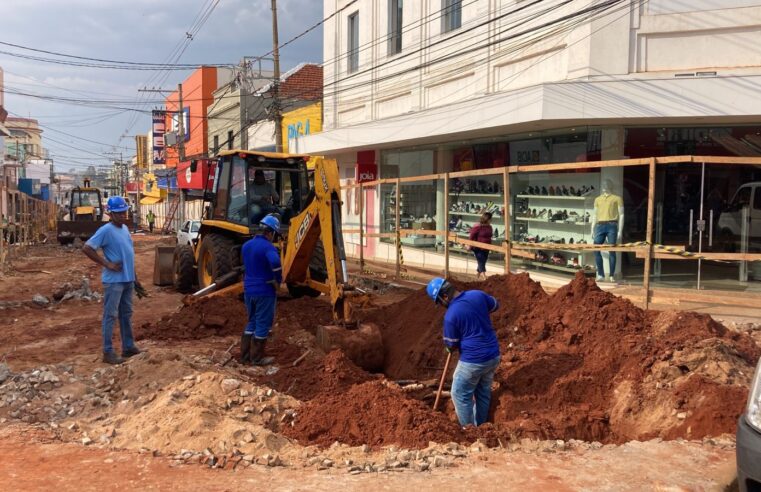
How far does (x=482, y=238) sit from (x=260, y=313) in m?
6.10

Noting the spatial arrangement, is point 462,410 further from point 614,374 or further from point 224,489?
point 224,489

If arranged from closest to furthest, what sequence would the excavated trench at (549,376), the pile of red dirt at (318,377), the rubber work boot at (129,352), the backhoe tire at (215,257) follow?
the excavated trench at (549,376) < the pile of red dirt at (318,377) < the rubber work boot at (129,352) < the backhoe tire at (215,257)

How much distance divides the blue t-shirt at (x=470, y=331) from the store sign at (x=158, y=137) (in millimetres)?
53254

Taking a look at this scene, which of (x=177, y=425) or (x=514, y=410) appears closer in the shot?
(x=177, y=425)

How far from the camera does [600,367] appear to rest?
6.54 m

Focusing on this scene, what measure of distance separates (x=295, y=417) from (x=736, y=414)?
12.2ft

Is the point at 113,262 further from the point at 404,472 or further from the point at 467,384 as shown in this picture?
the point at 404,472

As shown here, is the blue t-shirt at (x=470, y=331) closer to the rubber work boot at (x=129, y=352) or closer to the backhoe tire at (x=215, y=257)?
the rubber work boot at (x=129, y=352)

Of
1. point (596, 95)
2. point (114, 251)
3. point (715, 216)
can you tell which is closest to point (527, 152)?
point (596, 95)

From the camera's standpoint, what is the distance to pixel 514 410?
636 cm

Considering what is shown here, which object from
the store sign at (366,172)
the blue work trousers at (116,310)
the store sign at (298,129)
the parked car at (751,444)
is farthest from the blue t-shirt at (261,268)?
the store sign at (298,129)

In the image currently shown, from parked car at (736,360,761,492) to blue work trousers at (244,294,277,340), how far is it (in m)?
5.35

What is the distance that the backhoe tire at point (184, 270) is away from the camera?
13422 mm

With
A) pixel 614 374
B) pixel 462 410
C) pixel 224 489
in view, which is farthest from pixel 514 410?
pixel 224 489
